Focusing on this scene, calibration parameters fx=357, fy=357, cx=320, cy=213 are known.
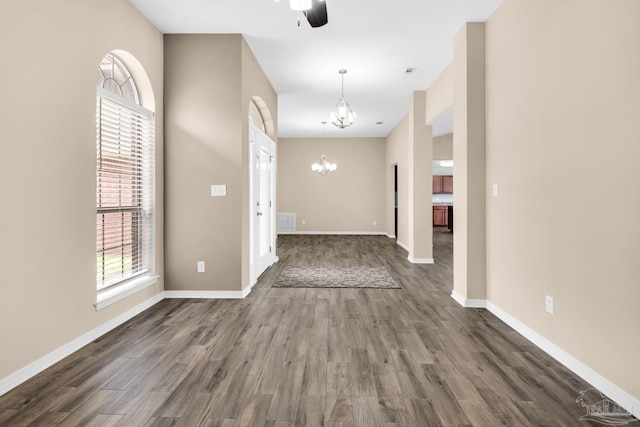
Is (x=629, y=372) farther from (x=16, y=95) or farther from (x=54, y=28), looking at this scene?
(x=54, y=28)

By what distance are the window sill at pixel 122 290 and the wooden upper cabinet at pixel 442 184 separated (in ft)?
33.8

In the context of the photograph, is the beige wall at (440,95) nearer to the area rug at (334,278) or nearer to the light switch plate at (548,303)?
the area rug at (334,278)

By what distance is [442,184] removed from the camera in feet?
40.1

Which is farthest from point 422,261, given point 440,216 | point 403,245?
point 440,216

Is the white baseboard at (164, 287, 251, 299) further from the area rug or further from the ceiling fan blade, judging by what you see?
the ceiling fan blade

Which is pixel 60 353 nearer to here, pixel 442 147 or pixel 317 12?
pixel 317 12

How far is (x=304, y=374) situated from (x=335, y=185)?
8.84m

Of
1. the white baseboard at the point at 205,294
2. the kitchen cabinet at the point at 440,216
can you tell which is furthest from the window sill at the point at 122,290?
the kitchen cabinet at the point at 440,216

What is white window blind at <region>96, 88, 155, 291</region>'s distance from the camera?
3076mm

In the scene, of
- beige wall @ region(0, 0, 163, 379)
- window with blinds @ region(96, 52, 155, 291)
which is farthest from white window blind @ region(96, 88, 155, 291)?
beige wall @ region(0, 0, 163, 379)

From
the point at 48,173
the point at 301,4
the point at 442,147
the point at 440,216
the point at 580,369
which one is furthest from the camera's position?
the point at 440,216

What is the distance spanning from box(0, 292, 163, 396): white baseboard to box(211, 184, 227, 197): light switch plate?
1.35 metres

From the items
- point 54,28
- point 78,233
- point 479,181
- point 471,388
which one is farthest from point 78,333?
point 479,181

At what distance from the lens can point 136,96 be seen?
3.72m
